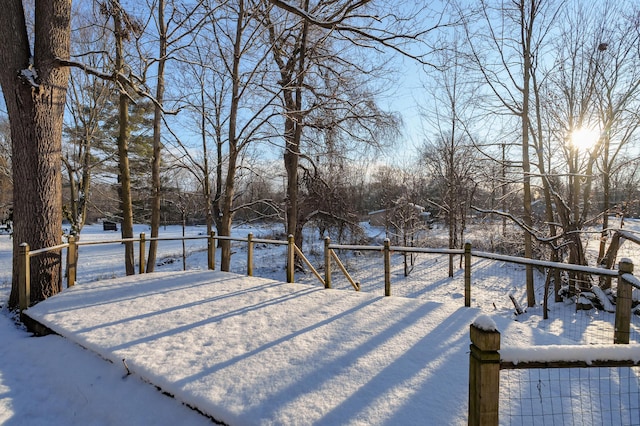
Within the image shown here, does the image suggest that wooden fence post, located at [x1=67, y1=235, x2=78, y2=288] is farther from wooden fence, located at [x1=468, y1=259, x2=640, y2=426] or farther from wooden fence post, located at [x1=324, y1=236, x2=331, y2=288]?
wooden fence, located at [x1=468, y1=259, x2=640, y2=426]

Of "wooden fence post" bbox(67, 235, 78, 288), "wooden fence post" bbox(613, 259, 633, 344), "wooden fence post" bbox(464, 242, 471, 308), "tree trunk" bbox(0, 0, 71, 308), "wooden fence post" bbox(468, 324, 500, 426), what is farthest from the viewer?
"wooden fence post" bbox(67, 235, 78, 288)

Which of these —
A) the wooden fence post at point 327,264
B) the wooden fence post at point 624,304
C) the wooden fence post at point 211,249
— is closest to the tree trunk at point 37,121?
the wooden fence post at point 211,249

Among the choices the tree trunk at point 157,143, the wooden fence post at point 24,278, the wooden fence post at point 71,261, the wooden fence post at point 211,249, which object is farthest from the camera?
the tree trunk at point 157,143

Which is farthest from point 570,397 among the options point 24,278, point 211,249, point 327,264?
point 211,249

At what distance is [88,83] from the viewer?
40.2 feet

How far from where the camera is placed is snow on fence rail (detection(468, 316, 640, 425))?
153 centimetres

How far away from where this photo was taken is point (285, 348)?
3322 millimetres

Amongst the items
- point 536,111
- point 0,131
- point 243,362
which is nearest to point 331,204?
point 536,111

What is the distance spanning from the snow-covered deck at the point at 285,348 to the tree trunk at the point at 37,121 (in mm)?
962

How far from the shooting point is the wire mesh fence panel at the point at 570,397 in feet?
7.49

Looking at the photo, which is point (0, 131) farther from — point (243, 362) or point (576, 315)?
point (576, 315)

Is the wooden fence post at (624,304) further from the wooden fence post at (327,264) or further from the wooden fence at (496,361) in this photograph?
the wooden fence post at (327,264)

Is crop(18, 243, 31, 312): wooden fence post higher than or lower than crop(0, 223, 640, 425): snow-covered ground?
higher

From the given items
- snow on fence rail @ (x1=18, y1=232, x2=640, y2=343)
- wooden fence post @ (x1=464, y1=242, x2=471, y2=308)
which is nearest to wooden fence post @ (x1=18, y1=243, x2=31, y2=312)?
snow on fence rail @ (x1=18, y1=232, x2=640, y2=343)
